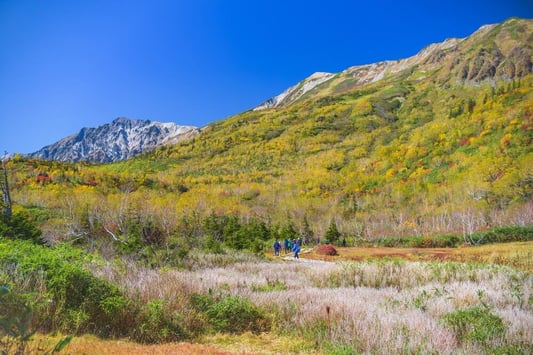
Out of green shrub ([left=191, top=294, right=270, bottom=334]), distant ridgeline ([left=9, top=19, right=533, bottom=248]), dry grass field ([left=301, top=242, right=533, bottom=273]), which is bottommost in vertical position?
dry grass field ([left=301, top=242, right=533, bottom=273])

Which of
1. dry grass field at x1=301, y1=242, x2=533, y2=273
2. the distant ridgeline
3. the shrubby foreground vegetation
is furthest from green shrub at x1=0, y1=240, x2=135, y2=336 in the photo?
dry grass field at x1=301, y1=242, x2=533, y2=273

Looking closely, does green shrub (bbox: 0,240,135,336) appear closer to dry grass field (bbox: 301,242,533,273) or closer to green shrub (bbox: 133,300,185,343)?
green shrub (bbox: 133,300,185,343)

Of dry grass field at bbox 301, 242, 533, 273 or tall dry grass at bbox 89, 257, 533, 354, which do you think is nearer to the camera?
tall dry grass at bbox 89, 257, 533, 354

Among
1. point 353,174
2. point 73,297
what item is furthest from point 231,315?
point 353,174

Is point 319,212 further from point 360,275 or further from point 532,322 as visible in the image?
point 532,322

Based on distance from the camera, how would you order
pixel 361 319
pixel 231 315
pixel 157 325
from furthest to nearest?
pixel 231 315, pixel 361 319, pixel 157 325

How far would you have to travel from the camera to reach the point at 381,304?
8.16 m

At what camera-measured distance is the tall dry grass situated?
5.88 meters

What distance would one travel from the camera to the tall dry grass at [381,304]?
5.88m

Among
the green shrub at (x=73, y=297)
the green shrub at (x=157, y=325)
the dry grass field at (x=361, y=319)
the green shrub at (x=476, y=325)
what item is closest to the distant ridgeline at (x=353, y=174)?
the dry grass field at (x=361, y=319)

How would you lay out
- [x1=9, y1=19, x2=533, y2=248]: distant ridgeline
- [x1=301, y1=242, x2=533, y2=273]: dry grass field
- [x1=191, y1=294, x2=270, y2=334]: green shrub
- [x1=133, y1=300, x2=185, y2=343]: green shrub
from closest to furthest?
1. [x1=133, y1=300, x2=185, y2=343]: green shrub
2. [x1=191, y1=294, x2=270, y2=334]: green shrub
3. [x1=301, y1=242, x2=533, y2=273]: dry grass field
4. [x1=9, y1=19, x2=533, y2=248]: distant ridgeline

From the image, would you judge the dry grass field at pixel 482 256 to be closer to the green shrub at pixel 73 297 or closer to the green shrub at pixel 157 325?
the green shrub at pixel 157 325

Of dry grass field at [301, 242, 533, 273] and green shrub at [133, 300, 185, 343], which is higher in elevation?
green shrub at [133, 300, 185, 343]

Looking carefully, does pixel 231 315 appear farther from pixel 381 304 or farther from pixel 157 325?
pixel 381 304
